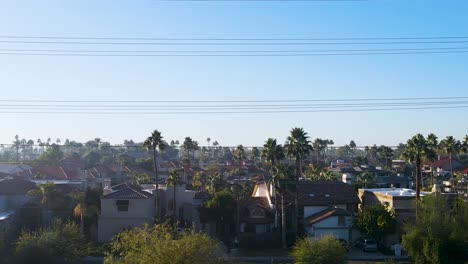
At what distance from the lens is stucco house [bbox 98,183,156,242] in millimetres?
53500

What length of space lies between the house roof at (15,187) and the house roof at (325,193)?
1100 inches

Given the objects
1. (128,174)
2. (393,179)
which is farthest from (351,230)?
(128,174)

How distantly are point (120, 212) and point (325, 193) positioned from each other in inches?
786

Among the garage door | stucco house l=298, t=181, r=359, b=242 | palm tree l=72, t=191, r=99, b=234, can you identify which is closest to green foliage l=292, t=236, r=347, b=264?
stucco house l=298, t=181, r=359, b=242

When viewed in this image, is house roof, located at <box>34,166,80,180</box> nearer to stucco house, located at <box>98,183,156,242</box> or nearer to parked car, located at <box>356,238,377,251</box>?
stucco house, located at <box>98,183,156,242</box>

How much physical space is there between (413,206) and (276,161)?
46.4ft

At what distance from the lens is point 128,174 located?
103000mm

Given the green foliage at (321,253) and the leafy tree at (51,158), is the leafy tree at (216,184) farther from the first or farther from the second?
the leafy tree at (51,158)

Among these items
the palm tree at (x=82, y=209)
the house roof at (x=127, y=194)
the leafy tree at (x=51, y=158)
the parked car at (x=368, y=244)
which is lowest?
the parked car at (x=368, y=244)

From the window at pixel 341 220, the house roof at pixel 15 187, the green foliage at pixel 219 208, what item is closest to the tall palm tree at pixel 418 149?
the window at pixel 341 220

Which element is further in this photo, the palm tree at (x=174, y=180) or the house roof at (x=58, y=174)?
the house roof at (x=58, y=174)

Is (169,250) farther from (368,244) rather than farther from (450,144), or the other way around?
(450,144)

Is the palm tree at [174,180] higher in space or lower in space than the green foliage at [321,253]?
higher

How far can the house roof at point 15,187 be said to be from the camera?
57.1 m
